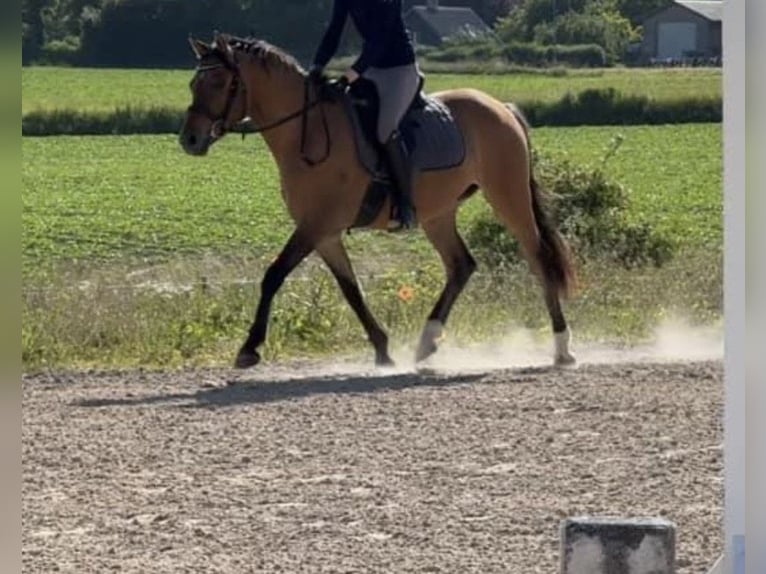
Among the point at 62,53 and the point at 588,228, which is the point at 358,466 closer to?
the point at 588,228

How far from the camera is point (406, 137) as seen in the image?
1002cm

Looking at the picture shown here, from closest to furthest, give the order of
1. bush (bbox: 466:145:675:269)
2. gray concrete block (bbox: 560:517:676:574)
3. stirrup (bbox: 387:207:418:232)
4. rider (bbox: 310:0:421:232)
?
gray concrete block (bbox: 560:517:676:574) < rider (bbox: 310:0:421:232) < stirrup (bbox: 387:207:418:232) < bush (bbox: 466:145:675:269)

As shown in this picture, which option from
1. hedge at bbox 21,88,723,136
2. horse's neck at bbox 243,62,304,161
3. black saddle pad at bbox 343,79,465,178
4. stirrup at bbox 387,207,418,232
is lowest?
stirrup at bbox 387,207,418,232

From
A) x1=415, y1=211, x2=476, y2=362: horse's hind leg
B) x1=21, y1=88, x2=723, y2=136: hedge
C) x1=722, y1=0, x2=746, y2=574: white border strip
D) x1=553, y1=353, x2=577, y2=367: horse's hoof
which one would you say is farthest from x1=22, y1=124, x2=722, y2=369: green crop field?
x1=722, y1=0, x2=746, y2=574: white border strip

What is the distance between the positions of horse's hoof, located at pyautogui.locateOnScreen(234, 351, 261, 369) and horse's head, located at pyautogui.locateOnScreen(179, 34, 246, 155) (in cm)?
102

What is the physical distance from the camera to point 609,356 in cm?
1030

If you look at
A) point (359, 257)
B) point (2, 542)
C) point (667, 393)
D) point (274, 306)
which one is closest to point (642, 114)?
point (359, 257)

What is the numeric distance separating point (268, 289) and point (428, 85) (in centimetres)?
912

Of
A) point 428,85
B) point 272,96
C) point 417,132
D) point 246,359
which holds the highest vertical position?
point 272,96

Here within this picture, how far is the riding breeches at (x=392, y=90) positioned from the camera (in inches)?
381

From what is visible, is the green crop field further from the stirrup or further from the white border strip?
the white border strip

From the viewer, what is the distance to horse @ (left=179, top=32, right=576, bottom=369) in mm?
9797

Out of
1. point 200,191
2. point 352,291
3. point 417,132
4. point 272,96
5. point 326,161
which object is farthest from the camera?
point 200,191

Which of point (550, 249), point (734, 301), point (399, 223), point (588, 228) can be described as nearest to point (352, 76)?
→ point (399, 223)
